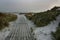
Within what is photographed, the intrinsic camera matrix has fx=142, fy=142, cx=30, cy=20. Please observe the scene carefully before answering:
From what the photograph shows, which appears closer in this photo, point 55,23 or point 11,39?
point 11,39

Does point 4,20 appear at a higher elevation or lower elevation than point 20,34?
higher

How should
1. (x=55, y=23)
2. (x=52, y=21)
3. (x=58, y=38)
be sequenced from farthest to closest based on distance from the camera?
(x=52, y=21), (x=55, y=23), (x=58, y=38)

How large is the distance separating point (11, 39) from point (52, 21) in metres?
5.48

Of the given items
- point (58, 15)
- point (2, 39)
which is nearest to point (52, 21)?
point (58, 15)

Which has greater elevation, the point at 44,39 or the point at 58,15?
the point at 58,15

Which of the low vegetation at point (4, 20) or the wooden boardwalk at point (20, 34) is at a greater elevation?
the low vegetation at point (4, 20)

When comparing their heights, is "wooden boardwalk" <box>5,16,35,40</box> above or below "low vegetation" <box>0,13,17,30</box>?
below

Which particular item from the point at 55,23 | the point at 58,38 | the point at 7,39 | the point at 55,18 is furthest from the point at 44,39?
the point at 55,18

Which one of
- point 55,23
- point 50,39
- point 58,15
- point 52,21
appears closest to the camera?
point 50,39

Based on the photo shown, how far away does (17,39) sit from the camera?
24.8 ft

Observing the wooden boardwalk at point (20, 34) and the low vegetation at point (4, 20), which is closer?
the wooden boardwalk at point (20, 34)

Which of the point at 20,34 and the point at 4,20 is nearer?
the point at 20,34

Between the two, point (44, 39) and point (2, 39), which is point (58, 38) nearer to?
point (44, 39)

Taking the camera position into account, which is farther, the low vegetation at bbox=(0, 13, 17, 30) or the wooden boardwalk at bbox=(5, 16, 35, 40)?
the low vegetation at bbox=(0, 13, 17, 30)
